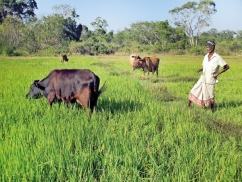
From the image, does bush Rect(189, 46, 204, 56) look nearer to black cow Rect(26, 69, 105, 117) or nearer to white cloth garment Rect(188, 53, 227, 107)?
white cloth garment Rect(188, 53, 227, 107)

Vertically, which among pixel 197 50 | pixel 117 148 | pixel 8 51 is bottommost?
pixel 117 148

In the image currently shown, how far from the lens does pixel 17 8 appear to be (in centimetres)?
4541

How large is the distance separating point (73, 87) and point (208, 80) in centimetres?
253

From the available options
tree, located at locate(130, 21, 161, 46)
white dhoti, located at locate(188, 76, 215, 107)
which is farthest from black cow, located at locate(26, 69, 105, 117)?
tree, located at locate(130, 21, 161, 46)

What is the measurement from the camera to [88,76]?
15.1ft

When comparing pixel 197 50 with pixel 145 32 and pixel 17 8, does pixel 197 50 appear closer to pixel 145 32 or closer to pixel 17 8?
pixel 145 32

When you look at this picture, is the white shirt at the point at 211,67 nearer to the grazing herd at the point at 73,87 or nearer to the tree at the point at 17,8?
the grazing herd at the point at 73,87

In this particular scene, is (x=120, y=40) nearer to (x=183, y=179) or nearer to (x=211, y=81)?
(x=211, y=81)

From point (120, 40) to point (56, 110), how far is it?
46.2 meters

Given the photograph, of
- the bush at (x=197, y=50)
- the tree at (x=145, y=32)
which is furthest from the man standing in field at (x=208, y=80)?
the tree at (x=145, y=32)

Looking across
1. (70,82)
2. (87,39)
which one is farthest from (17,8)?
(70,82)

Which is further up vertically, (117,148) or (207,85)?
(207,85)

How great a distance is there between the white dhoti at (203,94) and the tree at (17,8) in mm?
41017

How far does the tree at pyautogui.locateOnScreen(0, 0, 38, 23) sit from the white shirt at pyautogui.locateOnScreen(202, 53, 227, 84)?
135 feet
